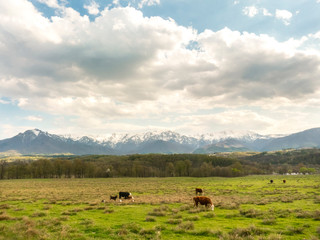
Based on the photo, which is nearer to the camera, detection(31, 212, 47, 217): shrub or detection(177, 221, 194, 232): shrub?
detection(177, 221, 194, 232): shrub

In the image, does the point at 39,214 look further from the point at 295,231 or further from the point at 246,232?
the point at 295,231

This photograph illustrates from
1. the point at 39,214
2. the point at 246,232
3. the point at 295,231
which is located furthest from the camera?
the point at 39,214

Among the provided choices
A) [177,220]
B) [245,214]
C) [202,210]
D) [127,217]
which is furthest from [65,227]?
[245,214]

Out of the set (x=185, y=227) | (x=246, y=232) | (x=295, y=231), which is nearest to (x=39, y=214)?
(x=185, y=227)

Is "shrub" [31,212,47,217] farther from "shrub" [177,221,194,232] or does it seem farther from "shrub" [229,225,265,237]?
"shrub" [229,225,265,237]

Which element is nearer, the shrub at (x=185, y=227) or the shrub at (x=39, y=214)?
the shrub at (x=185, y=227)

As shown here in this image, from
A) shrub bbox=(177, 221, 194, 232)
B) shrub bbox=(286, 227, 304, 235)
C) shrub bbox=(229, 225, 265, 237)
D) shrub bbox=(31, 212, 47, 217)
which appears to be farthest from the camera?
shrub bbox=(31, 212, 47, 217)

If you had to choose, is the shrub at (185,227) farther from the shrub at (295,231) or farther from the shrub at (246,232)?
the shrub at (295,231)

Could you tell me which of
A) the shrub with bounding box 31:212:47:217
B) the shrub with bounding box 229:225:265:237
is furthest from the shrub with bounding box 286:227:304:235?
the shrub with bounding box 31:212:47:217

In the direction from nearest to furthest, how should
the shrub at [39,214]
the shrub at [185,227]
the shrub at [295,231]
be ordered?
the shrub at [295,231]
the shrub at [185,227]
the shrub at [39,214]

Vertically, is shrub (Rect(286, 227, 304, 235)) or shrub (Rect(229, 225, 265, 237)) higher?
shrub (Rect(229, 225, 265, 237))

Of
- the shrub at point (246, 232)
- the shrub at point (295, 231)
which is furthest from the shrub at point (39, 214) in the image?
the shrub at point (295, 231)

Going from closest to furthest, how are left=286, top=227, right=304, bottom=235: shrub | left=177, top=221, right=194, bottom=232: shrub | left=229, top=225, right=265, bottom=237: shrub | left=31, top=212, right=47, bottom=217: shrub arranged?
left=229, top=225, right=265, bottom=237: shrub < left=286, top=227, right=304, bottom=235: shrub < left=177, top=221, right=194, bottom=232: shrub < left=31, top=212, right=47, bottom=217: shrub

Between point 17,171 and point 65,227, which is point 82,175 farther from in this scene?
point 65,227
